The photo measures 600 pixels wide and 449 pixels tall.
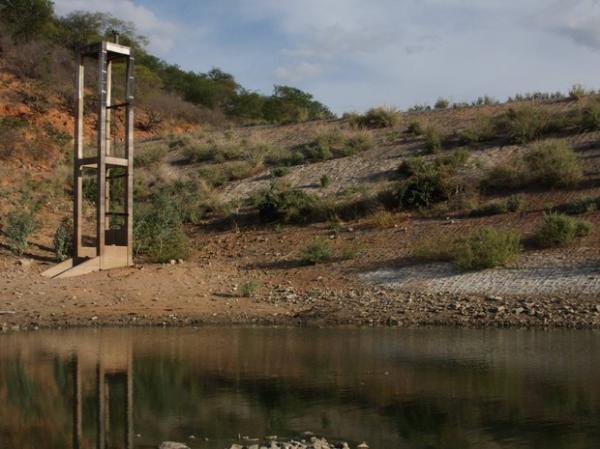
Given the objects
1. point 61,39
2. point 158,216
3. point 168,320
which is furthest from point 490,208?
point 61,39

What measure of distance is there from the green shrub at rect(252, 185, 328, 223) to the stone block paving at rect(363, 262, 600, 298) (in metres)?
6.62

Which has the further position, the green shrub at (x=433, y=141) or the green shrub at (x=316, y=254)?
the green shrub at (x=433, y=141)

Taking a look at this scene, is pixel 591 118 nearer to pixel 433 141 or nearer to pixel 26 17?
pixel 433 141

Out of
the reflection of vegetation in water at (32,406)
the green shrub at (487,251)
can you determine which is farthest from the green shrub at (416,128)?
the reflection of vegetation in water at (32,406)

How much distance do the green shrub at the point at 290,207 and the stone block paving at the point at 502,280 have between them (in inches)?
261

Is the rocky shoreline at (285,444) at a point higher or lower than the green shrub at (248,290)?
lower

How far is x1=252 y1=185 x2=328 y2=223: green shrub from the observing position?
1135 inches

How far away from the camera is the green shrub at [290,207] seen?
2883cm

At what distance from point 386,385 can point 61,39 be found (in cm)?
4700

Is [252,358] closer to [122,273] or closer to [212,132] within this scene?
[122,273]

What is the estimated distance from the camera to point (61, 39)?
54281 millimetres

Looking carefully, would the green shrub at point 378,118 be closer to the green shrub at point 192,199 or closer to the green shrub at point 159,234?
the green shrub at point 192,199

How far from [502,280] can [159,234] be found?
1034 centimetres

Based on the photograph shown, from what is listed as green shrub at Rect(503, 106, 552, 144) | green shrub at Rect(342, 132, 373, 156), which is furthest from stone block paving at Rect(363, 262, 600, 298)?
green shrub at Rect(342, 132, 373, 156)
